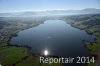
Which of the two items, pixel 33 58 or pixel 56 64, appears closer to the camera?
pixel 56 64

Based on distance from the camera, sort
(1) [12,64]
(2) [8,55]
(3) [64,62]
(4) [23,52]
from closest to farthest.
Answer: (3) [64,62]
(1) [12,64]
(2) [8,55]
(4) [23,52]

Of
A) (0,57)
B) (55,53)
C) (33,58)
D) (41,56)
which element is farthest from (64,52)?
(0,57)

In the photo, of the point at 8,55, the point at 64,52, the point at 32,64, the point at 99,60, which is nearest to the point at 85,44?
the point at 64,52

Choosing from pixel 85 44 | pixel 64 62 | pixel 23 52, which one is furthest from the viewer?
pixel 85 44

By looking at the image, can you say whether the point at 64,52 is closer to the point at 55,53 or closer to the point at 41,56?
the point at 55,53

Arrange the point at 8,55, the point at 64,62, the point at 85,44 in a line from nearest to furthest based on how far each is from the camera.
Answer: the point at 64,62 → the point at 8,55 → the point at 85,44

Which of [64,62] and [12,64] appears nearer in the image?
[64,62]

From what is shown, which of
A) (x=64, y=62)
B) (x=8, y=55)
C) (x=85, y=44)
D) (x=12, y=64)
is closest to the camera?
(x=64, y=62)

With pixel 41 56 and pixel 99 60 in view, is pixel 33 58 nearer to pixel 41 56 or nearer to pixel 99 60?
pixel 41 56

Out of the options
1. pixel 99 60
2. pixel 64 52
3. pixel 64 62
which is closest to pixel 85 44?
pixel 64 52
